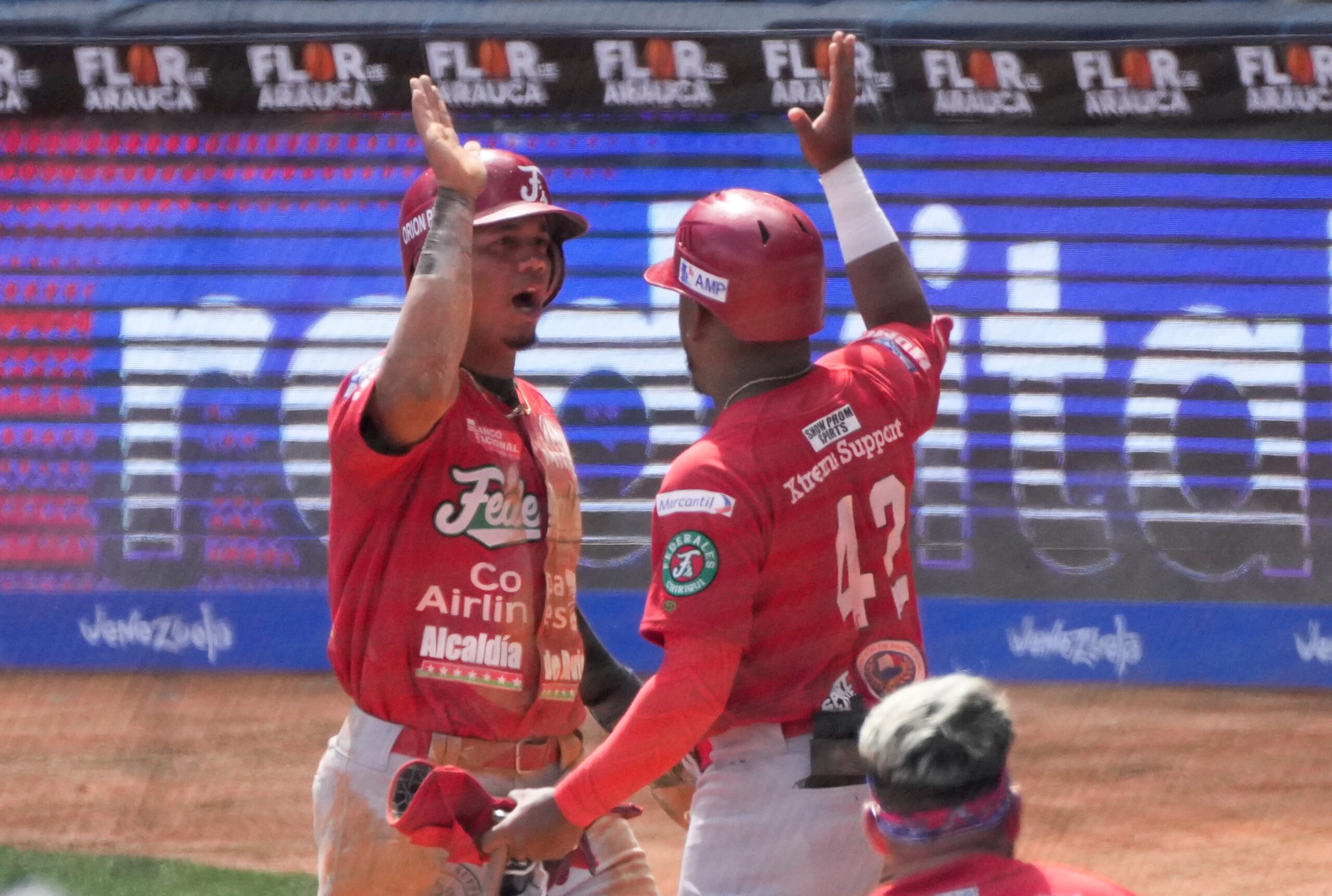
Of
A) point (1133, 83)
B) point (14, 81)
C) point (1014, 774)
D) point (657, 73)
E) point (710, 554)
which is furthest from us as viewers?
point (14, 81)

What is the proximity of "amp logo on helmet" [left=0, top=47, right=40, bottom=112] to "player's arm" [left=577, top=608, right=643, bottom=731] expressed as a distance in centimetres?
624

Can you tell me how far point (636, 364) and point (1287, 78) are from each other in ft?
11.0

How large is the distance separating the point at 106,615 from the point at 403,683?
585 centimetres

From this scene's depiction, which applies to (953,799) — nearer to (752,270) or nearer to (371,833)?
(752,270)

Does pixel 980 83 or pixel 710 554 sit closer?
pixel 710 554

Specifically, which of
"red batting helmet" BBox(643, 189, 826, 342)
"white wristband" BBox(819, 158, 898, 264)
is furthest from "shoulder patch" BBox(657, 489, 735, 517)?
"white wristband" BBox(819, 158, 898, 264)

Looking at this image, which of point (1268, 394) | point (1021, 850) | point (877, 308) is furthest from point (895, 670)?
point (1268, 394)

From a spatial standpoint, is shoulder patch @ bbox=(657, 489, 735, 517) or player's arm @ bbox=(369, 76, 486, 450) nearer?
shoulder patch @ bbox=(657, 489, 735, 517)

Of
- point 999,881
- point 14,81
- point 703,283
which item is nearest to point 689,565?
point 703,283

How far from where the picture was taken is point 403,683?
280 cm

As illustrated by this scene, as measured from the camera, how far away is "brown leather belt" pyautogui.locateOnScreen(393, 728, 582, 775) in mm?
2801

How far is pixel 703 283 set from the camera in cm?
266

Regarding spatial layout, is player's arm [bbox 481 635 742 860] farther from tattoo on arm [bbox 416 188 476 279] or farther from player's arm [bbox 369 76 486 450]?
tattoo on arm [bbox 416 188 476 279]

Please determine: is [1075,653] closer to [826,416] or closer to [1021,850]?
[1021,850]
